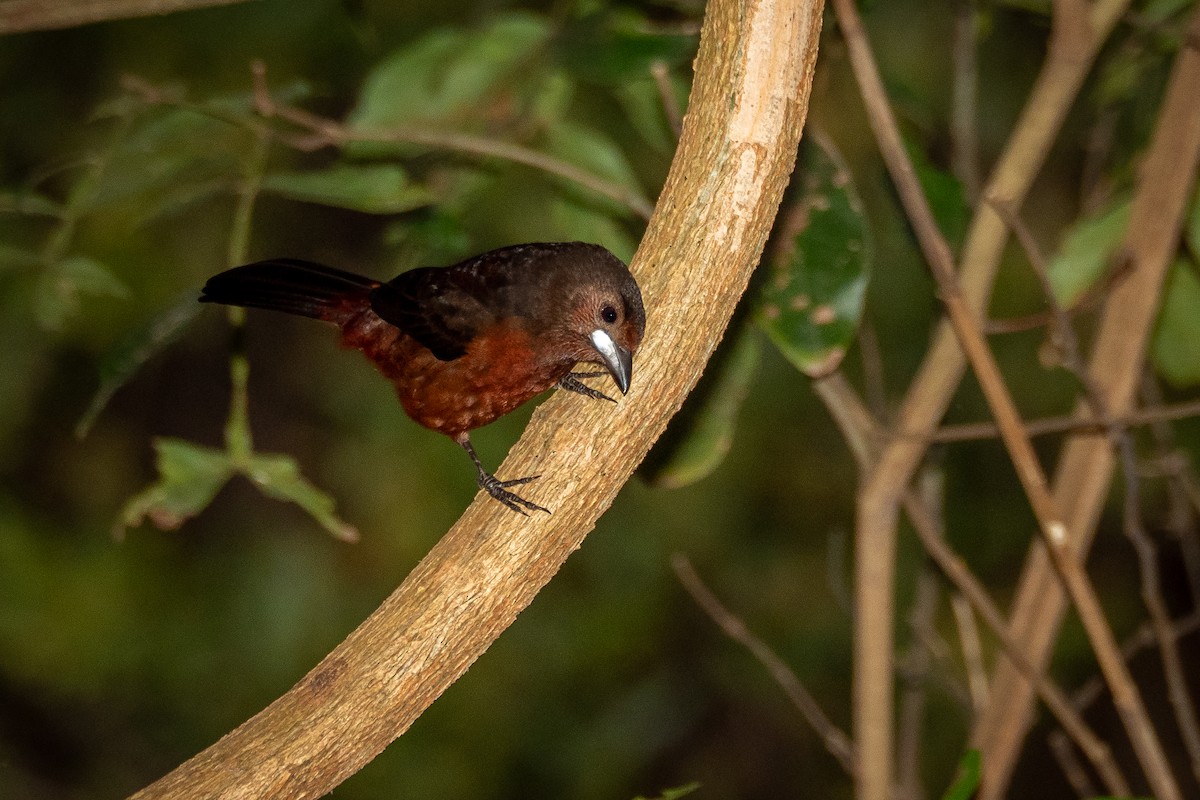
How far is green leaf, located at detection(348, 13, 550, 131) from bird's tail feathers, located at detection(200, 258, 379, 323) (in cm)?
41

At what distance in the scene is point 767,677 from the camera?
22.0ft

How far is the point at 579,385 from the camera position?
7.41 feet

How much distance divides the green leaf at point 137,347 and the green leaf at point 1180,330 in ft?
7.02

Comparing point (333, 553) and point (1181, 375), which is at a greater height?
point (333, 553)

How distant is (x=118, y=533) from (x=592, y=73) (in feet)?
4.33

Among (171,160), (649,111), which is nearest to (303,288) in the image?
(171,160)

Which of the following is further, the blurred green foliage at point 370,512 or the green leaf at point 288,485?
the blurred green foliage at point 370,512

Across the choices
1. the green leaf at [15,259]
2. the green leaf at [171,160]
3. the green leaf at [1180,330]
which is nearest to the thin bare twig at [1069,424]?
the green leaf at [1180,330]

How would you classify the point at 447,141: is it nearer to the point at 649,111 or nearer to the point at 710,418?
the point at 649,111

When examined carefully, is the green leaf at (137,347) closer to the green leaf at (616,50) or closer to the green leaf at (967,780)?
the green leaf at (616,50)

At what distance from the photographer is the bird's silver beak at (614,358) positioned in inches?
84.4

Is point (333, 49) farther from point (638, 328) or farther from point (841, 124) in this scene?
point (638, 328)

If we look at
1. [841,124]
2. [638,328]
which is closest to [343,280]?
[638,328]

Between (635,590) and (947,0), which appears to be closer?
(947,0)
